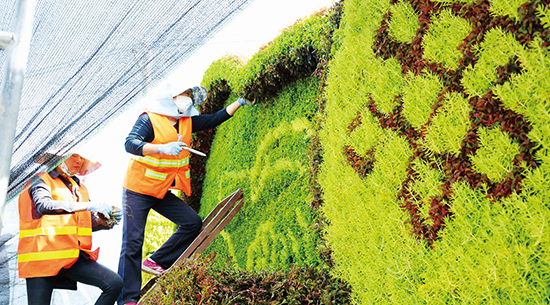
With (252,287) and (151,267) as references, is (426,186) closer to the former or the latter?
(252,287)

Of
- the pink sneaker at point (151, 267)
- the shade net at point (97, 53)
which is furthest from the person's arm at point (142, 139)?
the shade net at point (97, 53)

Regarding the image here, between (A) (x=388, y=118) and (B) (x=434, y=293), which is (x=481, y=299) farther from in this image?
(A) (x=388, y=118)

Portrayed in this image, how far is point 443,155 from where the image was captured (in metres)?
1.85

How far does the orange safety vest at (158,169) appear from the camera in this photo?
459 cm

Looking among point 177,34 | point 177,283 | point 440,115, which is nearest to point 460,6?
point 440,115

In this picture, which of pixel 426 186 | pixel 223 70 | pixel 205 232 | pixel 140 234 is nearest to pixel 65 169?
pixel 140 234

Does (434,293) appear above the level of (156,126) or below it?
below

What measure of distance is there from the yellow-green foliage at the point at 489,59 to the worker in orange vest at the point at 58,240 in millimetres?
3267

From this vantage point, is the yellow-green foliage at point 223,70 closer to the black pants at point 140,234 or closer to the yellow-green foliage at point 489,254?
the black pants at point 140,234

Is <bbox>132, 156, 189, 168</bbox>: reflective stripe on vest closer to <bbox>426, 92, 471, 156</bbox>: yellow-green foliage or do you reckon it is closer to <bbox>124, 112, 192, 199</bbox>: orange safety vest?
<bbox>124, 112, 192, 199</bbox>: orange safety vest

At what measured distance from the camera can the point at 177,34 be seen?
2207 mm

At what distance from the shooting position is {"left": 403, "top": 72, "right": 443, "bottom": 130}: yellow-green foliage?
6.31 feet

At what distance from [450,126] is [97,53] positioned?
163cm

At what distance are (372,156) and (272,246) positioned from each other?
2.26 metres
